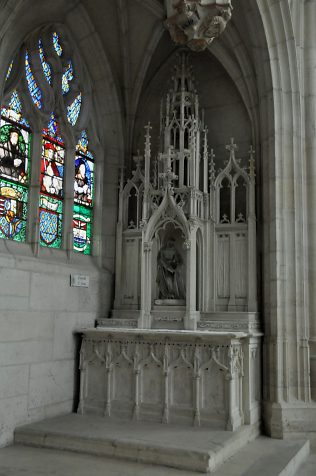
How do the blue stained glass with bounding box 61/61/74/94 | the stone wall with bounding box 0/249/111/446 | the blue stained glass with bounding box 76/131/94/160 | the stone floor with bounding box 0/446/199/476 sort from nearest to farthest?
the stone floor with bounding box 0/446/199/476 < the stone wall with bounding box 0/249/111/446 < the blue stained glass with bounding box 61/61/74/94 < the blue stained glass with bounding box 76/131/94/160

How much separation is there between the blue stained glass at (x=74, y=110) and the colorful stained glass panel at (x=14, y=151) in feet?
3.25

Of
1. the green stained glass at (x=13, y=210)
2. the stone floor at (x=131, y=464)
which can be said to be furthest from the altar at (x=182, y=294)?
the green stained glass at (x=13, y=210)

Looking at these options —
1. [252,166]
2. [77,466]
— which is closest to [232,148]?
[252,166]

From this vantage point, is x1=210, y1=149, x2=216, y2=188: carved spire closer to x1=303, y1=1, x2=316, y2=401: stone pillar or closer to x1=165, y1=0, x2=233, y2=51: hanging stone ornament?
x1=303, y1=1, x2=316, y2=401: stone pillar

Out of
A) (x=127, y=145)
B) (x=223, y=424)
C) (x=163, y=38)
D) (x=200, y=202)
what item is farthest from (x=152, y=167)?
(x=223, y=424)

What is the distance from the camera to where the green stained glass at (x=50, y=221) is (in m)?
6.80

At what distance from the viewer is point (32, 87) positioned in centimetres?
690

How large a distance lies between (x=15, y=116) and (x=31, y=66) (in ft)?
2.66

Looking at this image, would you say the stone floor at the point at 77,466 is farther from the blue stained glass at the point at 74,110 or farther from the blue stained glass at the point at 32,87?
the blue stained glass at the point at 74,110

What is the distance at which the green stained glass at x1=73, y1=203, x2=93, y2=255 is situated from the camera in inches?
293

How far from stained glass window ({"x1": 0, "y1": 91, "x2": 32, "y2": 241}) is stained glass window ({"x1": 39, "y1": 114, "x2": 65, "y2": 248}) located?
319 millimetres

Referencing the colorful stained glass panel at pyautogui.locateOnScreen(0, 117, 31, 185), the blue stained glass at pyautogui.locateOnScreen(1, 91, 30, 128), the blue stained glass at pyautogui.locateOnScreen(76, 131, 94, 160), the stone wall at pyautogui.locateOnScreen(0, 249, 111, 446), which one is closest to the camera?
the stone wall at pyautogui.locateOnScreen(0, 249, 111, 446)

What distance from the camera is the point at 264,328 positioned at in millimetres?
6957

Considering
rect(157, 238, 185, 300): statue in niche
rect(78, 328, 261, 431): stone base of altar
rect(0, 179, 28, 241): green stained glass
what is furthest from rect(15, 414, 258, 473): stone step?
rect(0, 179, 28, 241): green stained glass
